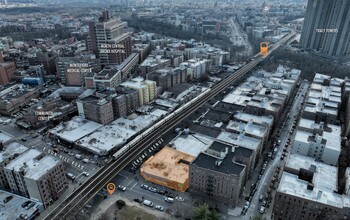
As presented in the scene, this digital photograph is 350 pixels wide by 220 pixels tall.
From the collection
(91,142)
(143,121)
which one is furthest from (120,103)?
(91,142)

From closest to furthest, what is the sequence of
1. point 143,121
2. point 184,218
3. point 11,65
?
point 184,218 → point 143,121 → point 11,65

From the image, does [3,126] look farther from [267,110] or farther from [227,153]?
[267,110]

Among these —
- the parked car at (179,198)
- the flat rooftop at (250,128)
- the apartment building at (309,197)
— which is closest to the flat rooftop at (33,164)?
the parked car at (179,198)

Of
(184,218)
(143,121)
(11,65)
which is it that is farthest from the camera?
Answer: (11,65)

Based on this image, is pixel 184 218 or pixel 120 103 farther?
pixel 120 103

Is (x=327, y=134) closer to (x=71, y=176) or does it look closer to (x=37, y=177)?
(x=71, y=176)

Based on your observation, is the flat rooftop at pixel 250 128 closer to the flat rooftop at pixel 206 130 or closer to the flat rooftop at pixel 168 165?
the flat rooftop at pixel 206 130

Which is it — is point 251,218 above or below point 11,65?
below
